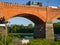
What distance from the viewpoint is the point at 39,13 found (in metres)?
44.4

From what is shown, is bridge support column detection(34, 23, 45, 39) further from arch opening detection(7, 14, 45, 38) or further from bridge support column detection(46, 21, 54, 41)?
bridge support column detection(46, 21, 54, 41)

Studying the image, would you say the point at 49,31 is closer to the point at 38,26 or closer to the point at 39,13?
the point at 39,13

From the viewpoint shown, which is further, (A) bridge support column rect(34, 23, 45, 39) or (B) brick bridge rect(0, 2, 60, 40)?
(A) bridge support column rect(34, 23, 45, 39)

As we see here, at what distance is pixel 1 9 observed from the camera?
38531mm

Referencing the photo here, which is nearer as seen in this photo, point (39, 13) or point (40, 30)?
point (39, 13)

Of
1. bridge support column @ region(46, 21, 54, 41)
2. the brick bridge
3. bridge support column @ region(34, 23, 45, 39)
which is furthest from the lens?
bridge support column @ region(34, 23, 45, 39)

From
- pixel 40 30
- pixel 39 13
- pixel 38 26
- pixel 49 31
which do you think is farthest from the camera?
pixel 38 26

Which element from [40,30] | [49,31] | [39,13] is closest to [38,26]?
[40,30]

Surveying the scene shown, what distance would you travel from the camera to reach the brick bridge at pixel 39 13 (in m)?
39.6

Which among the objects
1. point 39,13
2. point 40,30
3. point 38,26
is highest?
point 39,13

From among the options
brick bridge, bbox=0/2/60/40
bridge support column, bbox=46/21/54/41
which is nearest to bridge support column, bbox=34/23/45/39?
brick bridge, bbox=0/2/60/40

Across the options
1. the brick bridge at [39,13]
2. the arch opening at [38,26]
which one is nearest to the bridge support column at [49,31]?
the brick bridge at [39,13]

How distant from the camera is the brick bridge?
130 ft

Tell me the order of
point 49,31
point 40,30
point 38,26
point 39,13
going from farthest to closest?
point 38,26, point 40,30, point 49,31, point 39,13
